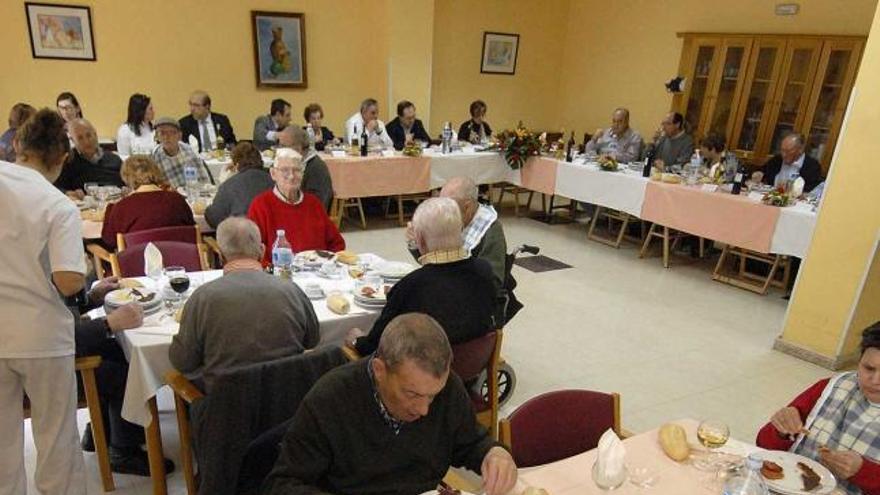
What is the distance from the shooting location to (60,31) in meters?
6.36

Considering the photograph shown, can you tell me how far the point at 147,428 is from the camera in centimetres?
234

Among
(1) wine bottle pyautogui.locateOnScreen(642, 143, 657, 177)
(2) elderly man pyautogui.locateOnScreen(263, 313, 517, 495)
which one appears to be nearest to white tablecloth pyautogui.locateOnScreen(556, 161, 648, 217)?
(1) wine bottle pyautogui.locateOnScreen(642, 143, 657, 177)

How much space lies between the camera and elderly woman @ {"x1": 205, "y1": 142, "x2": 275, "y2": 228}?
3676 mm

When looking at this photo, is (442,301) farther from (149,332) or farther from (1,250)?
(1,250)

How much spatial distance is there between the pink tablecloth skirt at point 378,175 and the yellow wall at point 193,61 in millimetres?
2118

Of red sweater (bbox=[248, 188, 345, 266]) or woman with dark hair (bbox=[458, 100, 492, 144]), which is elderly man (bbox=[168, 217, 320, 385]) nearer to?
red sweater (bbox=[248, 188, 345, 266])

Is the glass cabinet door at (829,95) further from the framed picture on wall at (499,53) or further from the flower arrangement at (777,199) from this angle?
the framed picture on wall at (499,53)

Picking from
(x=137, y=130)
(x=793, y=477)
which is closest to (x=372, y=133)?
(x=137, y=130)

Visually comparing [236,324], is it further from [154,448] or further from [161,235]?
[161,235]

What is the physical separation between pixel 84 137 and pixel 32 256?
110 inches

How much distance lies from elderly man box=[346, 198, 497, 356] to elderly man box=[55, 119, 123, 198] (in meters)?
3.15

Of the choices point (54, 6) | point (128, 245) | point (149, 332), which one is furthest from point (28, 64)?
point (149, 332)

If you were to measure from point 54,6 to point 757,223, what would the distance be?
24.1 ft

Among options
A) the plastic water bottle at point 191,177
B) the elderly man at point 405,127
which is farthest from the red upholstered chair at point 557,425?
the elderly man at point 405,127
